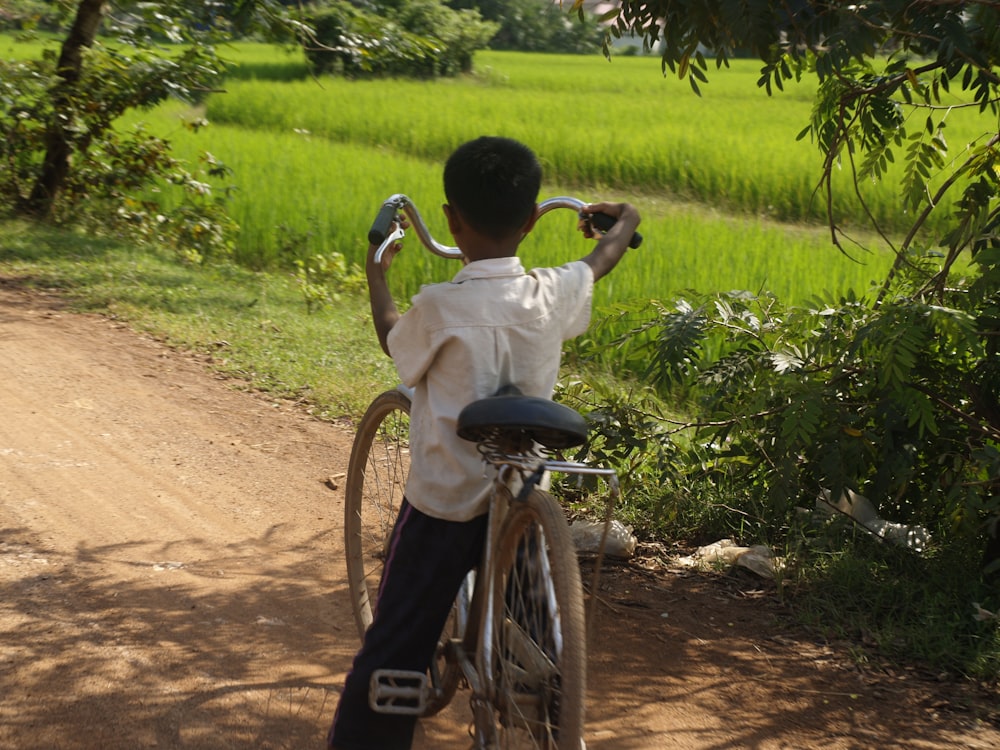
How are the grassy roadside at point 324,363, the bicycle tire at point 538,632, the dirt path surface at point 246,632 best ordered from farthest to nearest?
1. the grassy roadside at point 324,363
2. the dirt path surface at point 246,632
3. the bicycle tire at point 538,632

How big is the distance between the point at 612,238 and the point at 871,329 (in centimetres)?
127

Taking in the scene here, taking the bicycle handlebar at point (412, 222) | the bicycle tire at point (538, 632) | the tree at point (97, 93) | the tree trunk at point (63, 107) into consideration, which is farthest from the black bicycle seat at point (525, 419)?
the tree trunk at point (63, 107)

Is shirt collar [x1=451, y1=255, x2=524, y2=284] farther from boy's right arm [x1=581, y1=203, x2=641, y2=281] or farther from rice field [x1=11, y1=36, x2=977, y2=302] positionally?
rice field [x1=11, y1=36, x2=977, y2=302]

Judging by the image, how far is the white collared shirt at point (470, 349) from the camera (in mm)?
2242

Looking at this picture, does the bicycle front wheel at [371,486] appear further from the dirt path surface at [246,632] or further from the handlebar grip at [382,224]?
the handlebar grip at [382,224]

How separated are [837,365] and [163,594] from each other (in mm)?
2272

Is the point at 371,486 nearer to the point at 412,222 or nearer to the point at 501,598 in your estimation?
Answer: the point at 412,222

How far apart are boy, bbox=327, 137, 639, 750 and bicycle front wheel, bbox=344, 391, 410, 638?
0.37 m

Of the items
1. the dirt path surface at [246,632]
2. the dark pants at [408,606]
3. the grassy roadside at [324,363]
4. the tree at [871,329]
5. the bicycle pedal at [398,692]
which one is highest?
the tree at [871,329]

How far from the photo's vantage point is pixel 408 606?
2.41 metres

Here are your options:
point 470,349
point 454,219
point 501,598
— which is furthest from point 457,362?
point 501,598

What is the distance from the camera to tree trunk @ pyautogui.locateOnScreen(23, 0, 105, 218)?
8.75m

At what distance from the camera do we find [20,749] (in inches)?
104

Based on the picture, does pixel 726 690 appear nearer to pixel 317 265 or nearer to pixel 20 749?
pixel 20 749
